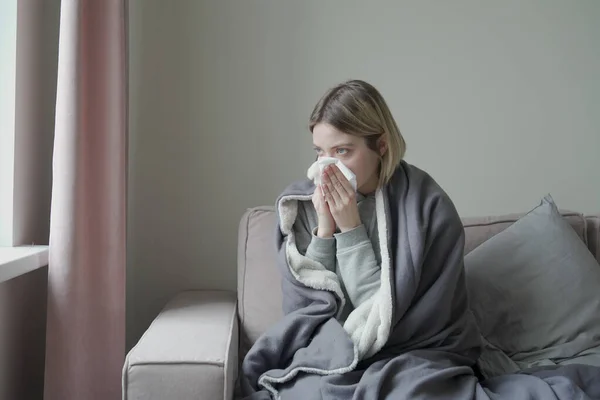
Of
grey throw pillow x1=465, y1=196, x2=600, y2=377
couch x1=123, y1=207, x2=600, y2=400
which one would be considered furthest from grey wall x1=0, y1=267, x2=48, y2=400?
grey throw pillow x1=465, y1=196, x2=600, y2=377

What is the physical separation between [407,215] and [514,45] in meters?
1.04

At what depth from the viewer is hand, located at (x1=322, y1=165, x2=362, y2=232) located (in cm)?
142

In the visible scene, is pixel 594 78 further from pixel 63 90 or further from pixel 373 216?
pixel 63 90

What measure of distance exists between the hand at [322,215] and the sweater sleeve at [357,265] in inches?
1.4

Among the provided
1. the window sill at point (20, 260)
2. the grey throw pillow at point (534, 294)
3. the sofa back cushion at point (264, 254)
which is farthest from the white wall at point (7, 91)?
the grey throw pillow at point (534, 294)

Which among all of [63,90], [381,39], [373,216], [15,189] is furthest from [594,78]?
[15,189]

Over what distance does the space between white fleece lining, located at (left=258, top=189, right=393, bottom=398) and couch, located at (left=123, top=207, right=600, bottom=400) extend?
0.18 metres

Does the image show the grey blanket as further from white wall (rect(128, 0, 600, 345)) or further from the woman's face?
white wall (rect(128, 0, 600, 345))

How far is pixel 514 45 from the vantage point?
6.89 feet

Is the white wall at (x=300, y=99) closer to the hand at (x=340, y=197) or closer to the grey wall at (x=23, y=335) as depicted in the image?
the grey wall at (x=23, y=335)

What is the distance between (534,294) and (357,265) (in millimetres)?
544

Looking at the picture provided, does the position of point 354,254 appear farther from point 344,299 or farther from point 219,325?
point 219,325

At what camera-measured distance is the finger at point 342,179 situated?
1417 mm

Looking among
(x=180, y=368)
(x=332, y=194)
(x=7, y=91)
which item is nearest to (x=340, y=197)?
(x=332, y=194)
